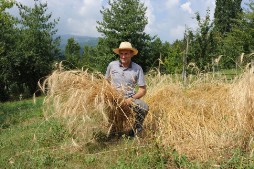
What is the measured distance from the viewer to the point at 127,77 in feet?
17.2

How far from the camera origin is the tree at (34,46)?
2528 cm

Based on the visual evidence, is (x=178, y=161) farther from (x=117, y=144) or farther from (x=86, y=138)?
(x=86, y=138)

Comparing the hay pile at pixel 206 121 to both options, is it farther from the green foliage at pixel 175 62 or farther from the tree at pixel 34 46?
the tree at pixel 34 46

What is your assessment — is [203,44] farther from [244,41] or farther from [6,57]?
[6,57]

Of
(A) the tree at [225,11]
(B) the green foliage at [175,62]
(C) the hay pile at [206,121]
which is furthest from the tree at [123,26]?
(A) the tree at [225,11]

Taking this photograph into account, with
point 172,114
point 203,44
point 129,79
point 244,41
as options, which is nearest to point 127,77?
point 129,79

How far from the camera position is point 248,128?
4297 millimetres

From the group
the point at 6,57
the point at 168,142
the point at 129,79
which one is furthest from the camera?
the point at 6,57

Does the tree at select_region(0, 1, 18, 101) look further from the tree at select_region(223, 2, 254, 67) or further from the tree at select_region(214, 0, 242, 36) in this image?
the tree at select_region(214, 0, 242, 36)

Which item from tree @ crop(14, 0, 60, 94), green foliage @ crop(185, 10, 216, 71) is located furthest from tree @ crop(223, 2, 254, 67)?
tree @ crop(14, 0, 60, 94)

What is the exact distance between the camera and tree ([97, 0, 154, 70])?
23156 millimetres

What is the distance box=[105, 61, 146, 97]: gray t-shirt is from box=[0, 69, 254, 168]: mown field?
22.0 inches

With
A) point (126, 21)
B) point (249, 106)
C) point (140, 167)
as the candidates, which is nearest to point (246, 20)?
point (126, 21)

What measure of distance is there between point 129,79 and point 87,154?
1.41m
